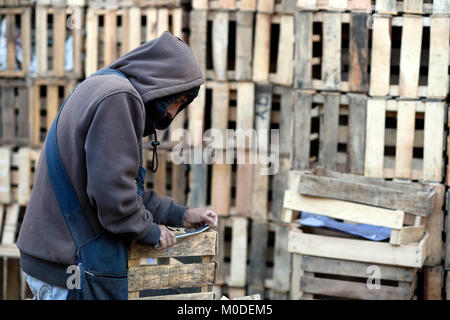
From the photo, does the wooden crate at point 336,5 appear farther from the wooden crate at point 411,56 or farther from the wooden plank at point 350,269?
the wooden plank at point 350,269

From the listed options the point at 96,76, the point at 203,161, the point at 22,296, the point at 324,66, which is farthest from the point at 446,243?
the point at 22,296

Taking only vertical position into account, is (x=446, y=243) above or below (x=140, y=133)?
below

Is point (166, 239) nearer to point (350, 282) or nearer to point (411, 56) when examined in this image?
point (350, 282)

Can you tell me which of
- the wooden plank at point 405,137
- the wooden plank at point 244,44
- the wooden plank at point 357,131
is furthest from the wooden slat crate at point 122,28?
the wooden plank at point 405,137

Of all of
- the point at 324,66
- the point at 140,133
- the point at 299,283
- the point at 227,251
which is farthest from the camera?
the point at 227,251

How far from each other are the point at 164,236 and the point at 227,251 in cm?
293

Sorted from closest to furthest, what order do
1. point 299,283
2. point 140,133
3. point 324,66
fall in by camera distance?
point 140,133
point 299,283
point 324,66

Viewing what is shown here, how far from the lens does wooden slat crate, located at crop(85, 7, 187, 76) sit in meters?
6.08

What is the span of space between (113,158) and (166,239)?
0.61 m

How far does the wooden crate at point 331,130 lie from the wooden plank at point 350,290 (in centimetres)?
105

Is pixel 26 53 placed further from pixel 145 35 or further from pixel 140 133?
pixel 140 133

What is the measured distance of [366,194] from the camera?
4.97 m

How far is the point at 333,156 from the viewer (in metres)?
5.69

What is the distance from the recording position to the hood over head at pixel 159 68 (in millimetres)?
3225
